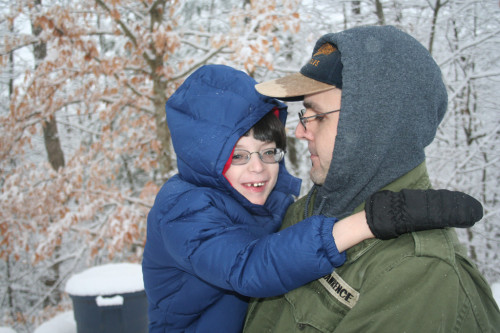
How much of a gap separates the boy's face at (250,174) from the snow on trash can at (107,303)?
2.15 m

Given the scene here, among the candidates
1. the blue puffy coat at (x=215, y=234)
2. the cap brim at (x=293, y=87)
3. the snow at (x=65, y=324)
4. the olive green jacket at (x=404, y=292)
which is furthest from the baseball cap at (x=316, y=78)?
the snow at (x=65, y=324)

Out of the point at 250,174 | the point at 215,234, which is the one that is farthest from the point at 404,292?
the point at 250,174

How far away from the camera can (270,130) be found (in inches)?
86.7

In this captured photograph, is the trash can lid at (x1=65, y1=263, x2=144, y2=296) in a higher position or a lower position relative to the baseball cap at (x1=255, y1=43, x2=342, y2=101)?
lower

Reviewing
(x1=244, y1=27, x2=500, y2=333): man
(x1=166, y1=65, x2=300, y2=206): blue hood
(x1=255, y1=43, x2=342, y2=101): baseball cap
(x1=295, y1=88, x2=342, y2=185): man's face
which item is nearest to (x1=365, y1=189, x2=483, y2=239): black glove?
(x1=244, y1=27, x2=500, y2=333): man

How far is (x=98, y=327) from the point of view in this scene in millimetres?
3652

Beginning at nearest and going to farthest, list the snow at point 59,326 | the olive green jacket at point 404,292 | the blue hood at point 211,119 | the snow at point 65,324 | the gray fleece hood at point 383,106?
the olive green jacket at point 404,292
the gray fleece hood at point 383,106
the blue hood at point 211,119
the snow at point 65,324
the snow at point 59,326

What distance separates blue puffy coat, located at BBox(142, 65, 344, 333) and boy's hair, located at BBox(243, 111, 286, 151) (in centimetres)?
9

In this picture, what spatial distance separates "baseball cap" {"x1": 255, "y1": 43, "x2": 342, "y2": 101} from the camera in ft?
5.52

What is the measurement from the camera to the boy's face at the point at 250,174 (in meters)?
2.10

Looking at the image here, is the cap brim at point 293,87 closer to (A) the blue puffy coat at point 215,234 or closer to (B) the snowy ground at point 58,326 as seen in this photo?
(A) the blue puffy coat at point 215,234

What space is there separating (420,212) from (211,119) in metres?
1.12

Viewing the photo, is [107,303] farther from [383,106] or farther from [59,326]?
[383,106]

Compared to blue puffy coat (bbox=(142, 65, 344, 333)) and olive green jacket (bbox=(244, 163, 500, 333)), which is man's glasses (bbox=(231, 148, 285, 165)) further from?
olive green jacket (bbox=(244, 163, 500, 333))
